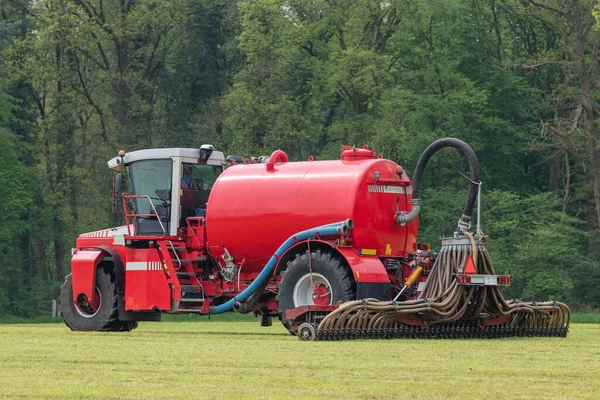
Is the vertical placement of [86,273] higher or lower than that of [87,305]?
higher

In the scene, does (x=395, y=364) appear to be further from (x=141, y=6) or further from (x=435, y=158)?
(x=141, y=6)

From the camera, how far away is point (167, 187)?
23.8m

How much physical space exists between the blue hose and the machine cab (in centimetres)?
225

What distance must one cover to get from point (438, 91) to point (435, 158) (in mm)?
4050

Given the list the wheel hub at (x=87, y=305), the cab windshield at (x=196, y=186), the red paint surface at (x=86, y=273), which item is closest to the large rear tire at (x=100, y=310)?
the wheel hub at (x=87, y=305)

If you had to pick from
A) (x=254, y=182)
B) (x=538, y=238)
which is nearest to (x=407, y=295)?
(x=254, y=182)

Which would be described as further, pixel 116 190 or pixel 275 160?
pixel 116 190

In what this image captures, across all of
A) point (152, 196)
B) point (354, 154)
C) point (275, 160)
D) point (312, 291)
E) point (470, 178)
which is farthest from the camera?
point (152, 196)

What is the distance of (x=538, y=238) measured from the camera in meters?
46.9

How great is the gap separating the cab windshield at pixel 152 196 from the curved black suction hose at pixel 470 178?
503cm

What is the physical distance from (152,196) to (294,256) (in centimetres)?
431

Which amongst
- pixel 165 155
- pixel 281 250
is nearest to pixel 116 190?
pixel 165 155

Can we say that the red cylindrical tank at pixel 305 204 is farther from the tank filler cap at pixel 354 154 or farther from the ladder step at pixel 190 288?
the ladder step at pixel 190 288

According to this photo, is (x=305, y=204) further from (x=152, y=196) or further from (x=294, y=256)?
(x=152, y=196)
